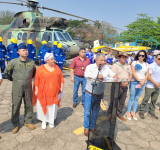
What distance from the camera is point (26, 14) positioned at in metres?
11.0

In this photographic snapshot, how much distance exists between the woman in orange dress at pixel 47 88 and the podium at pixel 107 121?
1201 mm

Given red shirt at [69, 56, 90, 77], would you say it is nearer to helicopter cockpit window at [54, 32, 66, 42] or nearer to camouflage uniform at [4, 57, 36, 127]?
camouflage uniform at [4, 57, 36, 127]

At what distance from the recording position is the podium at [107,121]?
7.86ft

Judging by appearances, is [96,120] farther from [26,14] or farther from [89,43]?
[89,43]

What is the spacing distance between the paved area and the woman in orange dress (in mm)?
376

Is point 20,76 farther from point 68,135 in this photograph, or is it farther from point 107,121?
point 107,121

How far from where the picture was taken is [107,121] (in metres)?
2.56

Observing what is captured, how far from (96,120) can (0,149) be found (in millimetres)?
1951

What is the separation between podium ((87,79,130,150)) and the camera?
240 centimetres

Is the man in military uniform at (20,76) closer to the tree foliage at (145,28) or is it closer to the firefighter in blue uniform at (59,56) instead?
the firefighter in blue uniform at (59,56)

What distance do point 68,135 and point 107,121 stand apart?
1171 mm

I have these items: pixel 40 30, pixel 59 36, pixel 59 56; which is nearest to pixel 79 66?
pixel 59 56

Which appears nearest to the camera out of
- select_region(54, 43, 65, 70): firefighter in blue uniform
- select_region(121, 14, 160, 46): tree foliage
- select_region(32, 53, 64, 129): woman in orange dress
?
select_region(32, 53, 64, 129): woman in orange dress

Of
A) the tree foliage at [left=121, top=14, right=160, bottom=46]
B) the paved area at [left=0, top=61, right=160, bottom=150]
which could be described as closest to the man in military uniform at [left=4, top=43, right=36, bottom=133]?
the paved area at [left=0, top=61, right=160, bottom=150]
